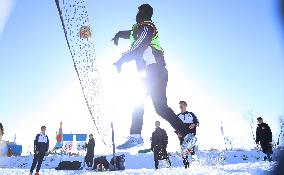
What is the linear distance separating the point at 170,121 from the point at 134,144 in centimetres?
60

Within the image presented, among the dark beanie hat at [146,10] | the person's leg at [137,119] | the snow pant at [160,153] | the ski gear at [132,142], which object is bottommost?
the snow pant at [160,153]

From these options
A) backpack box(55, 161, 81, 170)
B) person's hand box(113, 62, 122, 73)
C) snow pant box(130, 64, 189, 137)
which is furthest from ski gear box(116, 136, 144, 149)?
backpack box(55, 161, 81, 170)

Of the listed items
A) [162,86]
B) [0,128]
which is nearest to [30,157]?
[0,128]

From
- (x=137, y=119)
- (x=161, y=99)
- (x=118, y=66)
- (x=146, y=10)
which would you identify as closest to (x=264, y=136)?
(x=137, y=119)

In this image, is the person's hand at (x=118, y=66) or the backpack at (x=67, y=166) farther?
the backpack at (x=67, y=166)

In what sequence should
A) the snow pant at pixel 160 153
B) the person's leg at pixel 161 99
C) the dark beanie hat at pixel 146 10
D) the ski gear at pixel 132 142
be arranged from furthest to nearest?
the snow pant at pixel 160 153 → the dark beanie hat at pixel 146 10 → the ski gear at pixel 132 142 → the person's leg at pixel 161 99

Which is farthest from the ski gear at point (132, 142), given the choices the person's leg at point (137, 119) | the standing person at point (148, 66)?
→ the person's leg at point (137, 119)

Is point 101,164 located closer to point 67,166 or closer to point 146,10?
point 67,166

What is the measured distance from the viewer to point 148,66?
172 inches

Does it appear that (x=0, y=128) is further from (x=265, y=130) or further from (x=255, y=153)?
(x=255, y=153)

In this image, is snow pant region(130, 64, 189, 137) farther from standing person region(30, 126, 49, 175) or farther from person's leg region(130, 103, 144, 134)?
standing person region(30, 126, 49, 175)

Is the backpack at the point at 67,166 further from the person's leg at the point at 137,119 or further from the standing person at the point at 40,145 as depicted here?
the person's leg at the point at 137,119

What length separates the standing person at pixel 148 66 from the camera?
4.36 metres

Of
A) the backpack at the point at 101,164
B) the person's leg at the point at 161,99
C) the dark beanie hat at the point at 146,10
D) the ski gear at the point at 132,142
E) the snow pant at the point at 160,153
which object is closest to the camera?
the person's leg at the point at 161,99
